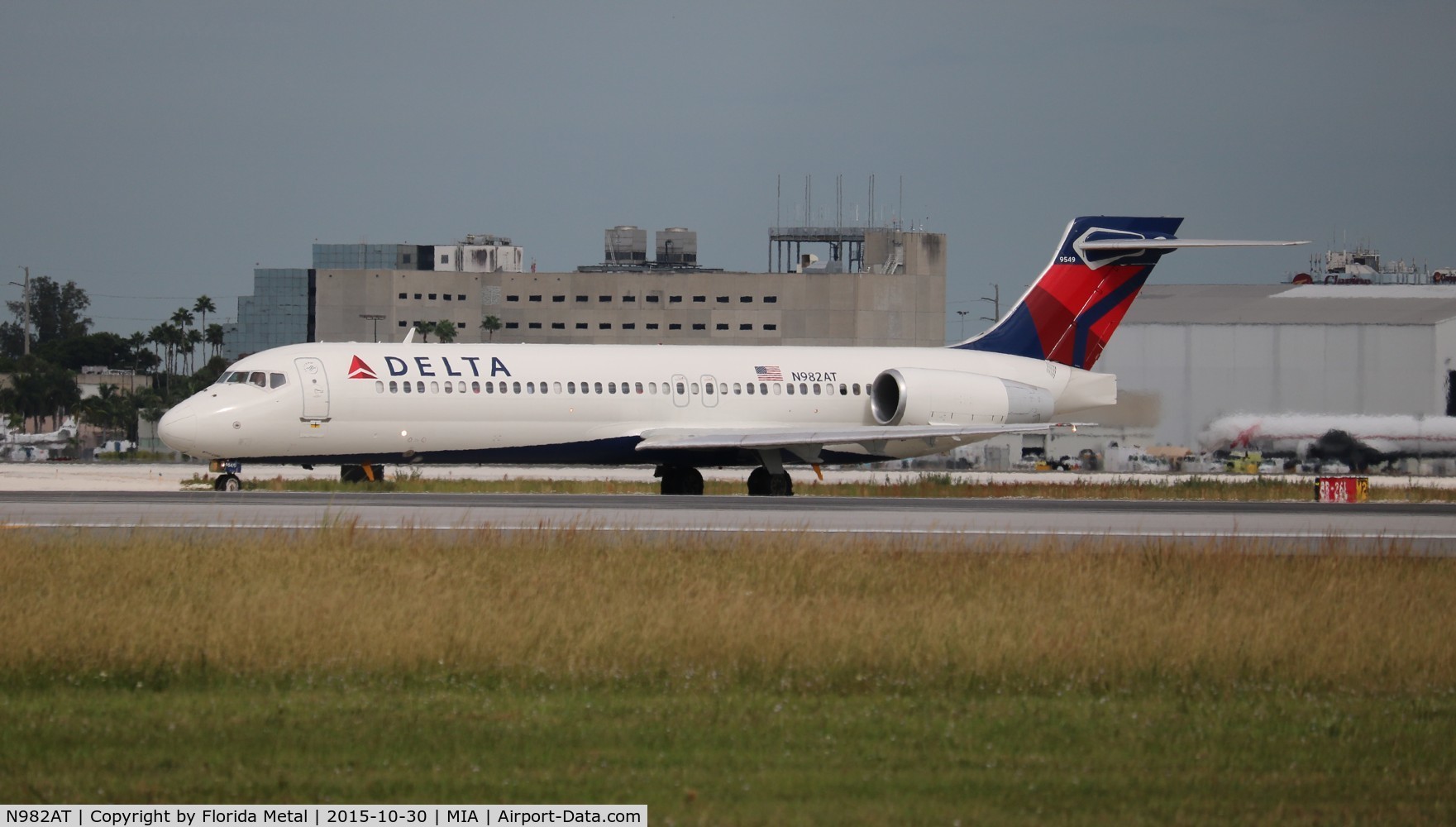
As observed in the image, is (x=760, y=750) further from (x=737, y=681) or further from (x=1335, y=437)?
(x=1335, y=437)

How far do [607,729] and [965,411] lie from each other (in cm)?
2682

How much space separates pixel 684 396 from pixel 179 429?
1064cm

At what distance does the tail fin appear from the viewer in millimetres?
38781

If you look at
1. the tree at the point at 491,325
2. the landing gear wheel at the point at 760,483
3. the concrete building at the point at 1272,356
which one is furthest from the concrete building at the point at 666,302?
the landing gear wheel at the point at 760,483

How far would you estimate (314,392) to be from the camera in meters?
32.1

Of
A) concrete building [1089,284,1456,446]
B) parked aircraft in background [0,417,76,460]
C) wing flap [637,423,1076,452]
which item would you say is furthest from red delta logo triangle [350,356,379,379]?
parked aircraft in background [0,417,76,460]

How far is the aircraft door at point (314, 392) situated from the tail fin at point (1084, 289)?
52.9 ft

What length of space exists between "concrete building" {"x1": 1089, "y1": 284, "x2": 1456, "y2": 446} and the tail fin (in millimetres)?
12637

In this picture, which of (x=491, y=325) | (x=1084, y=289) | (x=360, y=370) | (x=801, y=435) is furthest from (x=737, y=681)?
(x=491, y=325)

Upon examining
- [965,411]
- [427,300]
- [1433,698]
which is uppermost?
[427,300]

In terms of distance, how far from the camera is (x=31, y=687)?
1141cm

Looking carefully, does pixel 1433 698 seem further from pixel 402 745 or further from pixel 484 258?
pixel 484 258

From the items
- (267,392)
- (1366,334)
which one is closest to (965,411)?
(267,392)

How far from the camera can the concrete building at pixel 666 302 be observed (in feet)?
450
